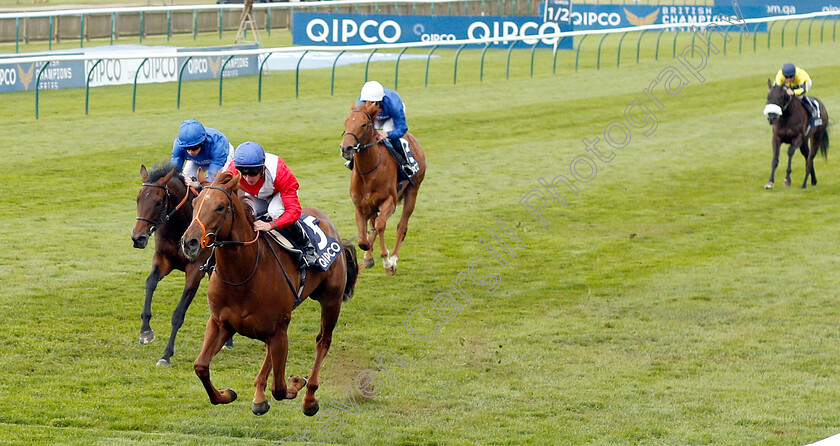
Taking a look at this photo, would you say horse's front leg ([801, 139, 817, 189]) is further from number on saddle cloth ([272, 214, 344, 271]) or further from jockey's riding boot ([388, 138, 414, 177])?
number on saddle cloth ([272, 214, 344, 271])

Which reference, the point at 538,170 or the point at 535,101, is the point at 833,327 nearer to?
the point at 538,170

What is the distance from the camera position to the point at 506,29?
3036 centimetres

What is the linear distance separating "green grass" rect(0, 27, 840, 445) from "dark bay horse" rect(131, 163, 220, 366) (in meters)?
0.40

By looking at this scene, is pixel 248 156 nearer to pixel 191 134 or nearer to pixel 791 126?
pixel 191 134

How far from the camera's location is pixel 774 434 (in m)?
7.10

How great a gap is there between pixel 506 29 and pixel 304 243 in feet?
80.5

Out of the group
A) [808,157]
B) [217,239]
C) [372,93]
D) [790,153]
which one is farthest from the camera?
[808,157]

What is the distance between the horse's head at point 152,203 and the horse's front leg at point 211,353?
1.61 m

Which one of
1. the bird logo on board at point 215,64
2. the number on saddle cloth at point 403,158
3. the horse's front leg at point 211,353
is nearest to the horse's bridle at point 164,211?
the horse's front leg at point 211,353

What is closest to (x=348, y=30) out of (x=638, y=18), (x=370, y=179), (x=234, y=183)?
(x=638, y=18)

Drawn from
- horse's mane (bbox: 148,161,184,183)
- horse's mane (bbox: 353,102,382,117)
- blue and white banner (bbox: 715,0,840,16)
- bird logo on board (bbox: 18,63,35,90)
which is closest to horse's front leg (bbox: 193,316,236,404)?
horse's mane (bbox: 148,161,184,183)

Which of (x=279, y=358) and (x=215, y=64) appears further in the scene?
(x=215, y=64)

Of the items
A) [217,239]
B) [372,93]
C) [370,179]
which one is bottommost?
[370,179]

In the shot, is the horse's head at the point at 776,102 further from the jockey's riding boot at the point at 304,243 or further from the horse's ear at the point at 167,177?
the jockey's riding boot at the point at 304,243
